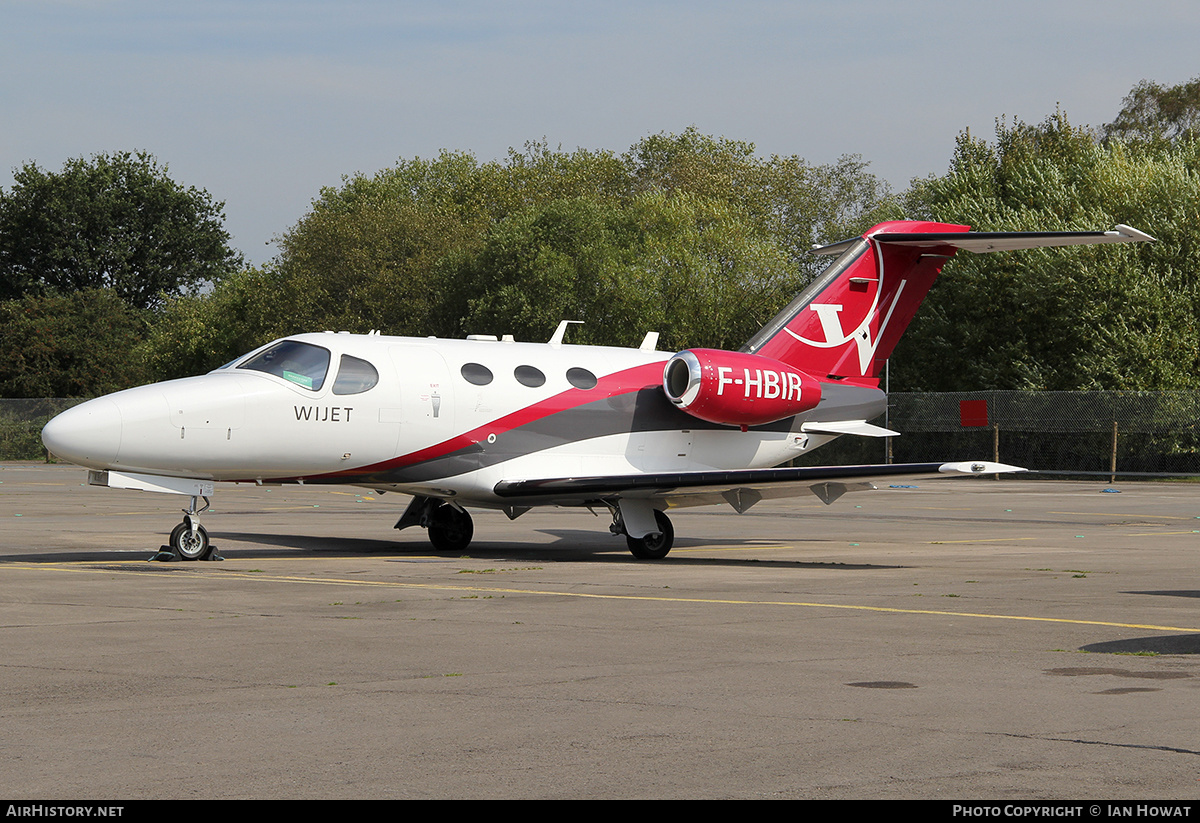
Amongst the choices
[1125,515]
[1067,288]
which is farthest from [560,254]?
[1125,515]

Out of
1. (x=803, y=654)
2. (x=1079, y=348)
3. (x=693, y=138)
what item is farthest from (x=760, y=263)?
(x=803, y=654)

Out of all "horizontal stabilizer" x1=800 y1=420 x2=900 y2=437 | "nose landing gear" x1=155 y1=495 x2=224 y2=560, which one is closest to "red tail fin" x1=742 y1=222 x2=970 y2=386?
"horizontal stabilizer" x1=800 y1=420 x2=900 y2=437

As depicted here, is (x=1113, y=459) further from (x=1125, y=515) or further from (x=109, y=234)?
(x=109, y=234)

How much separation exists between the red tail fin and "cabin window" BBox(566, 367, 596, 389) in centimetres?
295

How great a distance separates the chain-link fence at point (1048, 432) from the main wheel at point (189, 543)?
31802 mm

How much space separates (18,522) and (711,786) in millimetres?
21463

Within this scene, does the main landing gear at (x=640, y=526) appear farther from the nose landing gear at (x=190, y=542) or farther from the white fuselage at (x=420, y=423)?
the nose landing gear at (x=190, y=542)

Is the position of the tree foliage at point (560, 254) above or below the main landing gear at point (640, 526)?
above

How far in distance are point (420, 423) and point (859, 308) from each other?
298 inches

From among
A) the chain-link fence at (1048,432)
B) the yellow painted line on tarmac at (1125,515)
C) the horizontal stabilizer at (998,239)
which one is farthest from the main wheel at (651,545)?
the chain-link fence at (1048,432)

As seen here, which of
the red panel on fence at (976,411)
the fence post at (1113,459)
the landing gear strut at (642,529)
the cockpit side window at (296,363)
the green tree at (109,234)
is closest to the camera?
the cockpit side window at (296,363)

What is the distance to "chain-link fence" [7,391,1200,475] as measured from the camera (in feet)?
147

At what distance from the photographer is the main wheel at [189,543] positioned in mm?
16719

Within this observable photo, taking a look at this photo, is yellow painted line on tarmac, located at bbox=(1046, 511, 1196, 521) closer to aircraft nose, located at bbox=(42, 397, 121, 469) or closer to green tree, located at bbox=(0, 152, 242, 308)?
aircraft nose, located at bbox=(42, 397, 121, 469)
